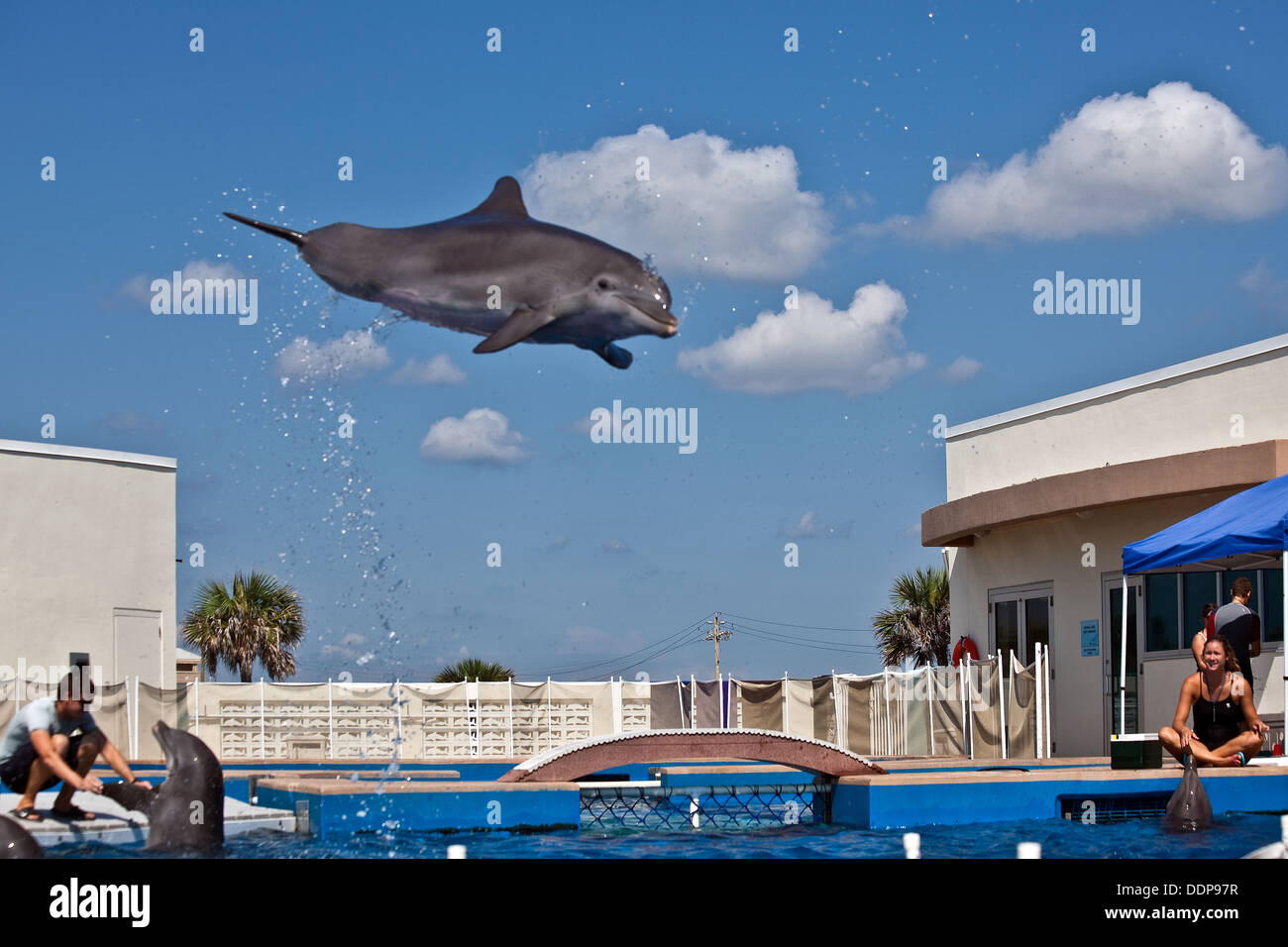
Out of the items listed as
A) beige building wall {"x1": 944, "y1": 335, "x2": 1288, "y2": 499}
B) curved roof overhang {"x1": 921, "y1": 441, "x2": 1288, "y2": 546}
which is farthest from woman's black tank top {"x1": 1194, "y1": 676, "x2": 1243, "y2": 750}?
beige building wall {"x1": 944, "y1": 335, "x2": 1288, "y2": 499}

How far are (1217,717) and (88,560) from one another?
17956mm

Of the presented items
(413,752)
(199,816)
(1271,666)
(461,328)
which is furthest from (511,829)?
(413,752)

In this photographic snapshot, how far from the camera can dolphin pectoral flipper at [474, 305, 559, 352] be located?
6.03 metres

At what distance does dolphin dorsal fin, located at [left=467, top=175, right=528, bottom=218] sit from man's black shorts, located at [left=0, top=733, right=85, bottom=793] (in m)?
3.48

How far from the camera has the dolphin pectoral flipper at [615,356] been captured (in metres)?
6.39

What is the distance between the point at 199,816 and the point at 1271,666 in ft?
39.7

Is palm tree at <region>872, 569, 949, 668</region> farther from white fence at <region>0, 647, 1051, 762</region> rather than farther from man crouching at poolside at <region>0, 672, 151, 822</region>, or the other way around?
man crouching at poolside at <region>0, 672, 151, 822</region>

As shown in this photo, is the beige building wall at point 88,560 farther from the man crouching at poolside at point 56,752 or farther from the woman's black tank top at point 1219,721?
the woman's black tank top at point 1219,721

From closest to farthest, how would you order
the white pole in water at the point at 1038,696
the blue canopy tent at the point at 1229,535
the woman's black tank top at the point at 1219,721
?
the blue canopy tent at the point at 1229,535
the woman's black tank top at the point at 1219,721
the white pole in water at the point at 1038,696

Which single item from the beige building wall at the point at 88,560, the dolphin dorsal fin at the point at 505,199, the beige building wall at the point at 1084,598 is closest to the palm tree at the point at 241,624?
the beige building wall at the point at 88,560

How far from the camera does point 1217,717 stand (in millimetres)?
12117

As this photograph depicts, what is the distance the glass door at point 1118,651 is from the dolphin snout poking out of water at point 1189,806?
709 centimetres

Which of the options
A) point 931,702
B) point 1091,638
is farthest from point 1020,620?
point 931,702
